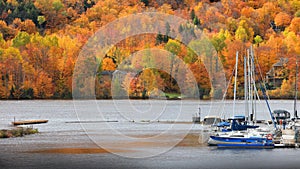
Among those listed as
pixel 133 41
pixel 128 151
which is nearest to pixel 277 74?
pixel 133 41

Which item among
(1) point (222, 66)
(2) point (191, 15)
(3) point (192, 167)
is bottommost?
(3) point (192, 167)

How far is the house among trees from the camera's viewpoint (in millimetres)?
123225

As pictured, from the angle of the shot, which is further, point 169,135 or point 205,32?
point 205,32

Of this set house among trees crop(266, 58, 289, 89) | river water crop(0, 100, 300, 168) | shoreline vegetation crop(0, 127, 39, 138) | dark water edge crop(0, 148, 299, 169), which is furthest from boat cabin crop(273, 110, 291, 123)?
house among trees crop(266, 58, 289, 89)

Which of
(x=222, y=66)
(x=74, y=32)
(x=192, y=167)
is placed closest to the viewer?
(x=192, y=167)

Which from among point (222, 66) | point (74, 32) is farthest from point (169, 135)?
point (74, 32)

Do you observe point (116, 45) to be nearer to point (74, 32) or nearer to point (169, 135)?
point (74, 32)

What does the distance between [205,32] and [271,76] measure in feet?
59.1

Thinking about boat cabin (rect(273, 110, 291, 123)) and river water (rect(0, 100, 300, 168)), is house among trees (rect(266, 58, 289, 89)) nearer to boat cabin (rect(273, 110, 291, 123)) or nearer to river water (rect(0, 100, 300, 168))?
boat cabin (rect(273, 110, 291, 123))

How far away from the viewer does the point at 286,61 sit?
411 ft

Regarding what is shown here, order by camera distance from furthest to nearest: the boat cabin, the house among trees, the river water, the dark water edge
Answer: the house among trees
the boat cabin
the river water
the dark water edge

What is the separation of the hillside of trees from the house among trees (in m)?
0.59

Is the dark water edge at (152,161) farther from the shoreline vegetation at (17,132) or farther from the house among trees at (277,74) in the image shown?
the house among trees at (277,74)

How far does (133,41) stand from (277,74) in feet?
79.7
